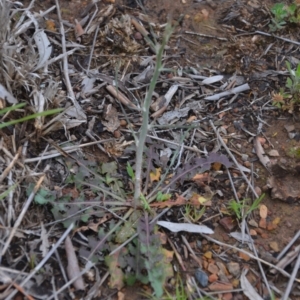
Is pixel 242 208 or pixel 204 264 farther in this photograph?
pixel 242 208

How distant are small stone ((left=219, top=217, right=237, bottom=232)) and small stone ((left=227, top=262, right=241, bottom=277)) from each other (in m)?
0.13

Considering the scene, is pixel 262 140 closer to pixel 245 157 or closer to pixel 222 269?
pixel 245 157

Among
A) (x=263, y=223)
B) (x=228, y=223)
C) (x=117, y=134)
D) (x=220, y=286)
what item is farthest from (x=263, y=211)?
(x=117, y=134)

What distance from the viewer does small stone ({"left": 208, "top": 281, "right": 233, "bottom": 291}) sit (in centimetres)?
169

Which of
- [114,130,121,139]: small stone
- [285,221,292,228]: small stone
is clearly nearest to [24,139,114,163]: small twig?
[114,130,121,139]: small stone

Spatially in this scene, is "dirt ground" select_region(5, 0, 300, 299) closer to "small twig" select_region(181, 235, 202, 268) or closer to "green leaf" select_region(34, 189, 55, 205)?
"small twig" select_region(181, 235, 202, 268)

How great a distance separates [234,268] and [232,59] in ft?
3.43

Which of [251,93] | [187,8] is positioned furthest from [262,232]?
[187,8]

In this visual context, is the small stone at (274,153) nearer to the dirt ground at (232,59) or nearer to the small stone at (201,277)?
the dirt ground at (232,59)

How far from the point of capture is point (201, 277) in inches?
67.0

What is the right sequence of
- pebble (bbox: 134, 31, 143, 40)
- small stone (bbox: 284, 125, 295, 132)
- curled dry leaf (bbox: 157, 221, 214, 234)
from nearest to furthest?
curled dry leaf (bbox: 157, 221, 214, 234) → small stone (bbox: 284, 125, 295, 132) → pebble (bbox: 134, 31, 143, 40)

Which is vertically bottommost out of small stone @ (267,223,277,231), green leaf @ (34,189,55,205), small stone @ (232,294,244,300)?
small stone @ (232,294,244,300)

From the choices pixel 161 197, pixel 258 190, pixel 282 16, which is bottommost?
pixel 258 190

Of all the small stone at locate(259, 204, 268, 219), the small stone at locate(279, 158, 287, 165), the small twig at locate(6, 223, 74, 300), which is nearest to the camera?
the small twig at locate(6, 223, 74, 300)
